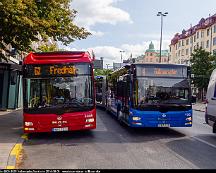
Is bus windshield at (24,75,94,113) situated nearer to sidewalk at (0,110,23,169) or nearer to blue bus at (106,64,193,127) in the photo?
sidewalk at (0,110,23,169)

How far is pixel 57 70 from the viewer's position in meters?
12.9

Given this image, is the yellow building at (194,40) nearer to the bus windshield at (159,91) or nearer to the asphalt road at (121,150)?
the bus windshield at (159,91)

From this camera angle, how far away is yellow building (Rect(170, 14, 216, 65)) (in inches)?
3068

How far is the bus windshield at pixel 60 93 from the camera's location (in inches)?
495

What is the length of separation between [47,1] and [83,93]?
5280 mm

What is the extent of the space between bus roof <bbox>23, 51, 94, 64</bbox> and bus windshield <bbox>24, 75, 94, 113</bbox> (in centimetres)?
63

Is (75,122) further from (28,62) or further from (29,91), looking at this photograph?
(28,62)

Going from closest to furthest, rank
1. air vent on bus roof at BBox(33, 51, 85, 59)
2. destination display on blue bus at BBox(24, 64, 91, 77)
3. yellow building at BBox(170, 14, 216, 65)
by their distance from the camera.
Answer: destination display on blue bus at BBox(24, 64, 91, 77), air vent on bus roof at BBox(33, 51, 85, 59), yellow building at BBox(170, 14, 216, 65)

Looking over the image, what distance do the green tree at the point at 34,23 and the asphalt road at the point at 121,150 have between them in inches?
176

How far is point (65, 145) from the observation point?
11.6 meters

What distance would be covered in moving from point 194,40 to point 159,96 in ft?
271

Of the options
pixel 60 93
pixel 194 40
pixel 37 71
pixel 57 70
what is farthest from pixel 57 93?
pixel 194 40

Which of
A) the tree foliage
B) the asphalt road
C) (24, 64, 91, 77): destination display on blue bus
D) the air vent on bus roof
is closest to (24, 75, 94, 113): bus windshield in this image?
(24, 64, 91, 77): destination display on blue bus

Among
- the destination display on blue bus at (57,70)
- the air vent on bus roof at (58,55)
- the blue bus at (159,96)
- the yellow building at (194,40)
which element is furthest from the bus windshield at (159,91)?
the yellow building at (194,40)
